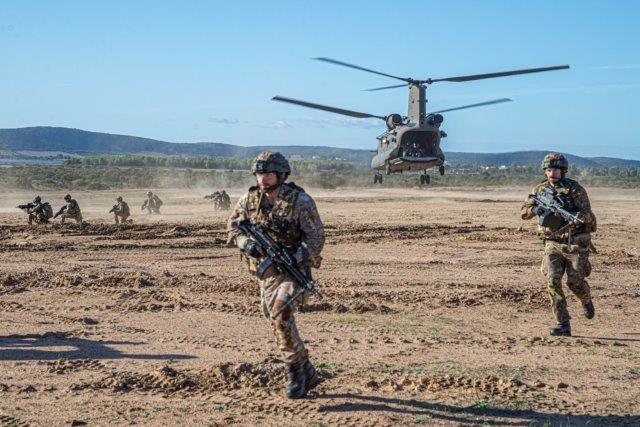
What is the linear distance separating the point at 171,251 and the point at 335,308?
26.1ft

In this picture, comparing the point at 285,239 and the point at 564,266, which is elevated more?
the point at 285,239

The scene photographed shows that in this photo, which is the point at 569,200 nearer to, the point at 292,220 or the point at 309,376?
the point at 292,220

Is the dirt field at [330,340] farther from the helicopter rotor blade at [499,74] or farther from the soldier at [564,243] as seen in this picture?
the helicopter rotor blade at [499,74]

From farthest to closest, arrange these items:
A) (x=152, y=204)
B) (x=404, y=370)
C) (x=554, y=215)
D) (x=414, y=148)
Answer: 1. (x=152, y=204)
2. (x=414, y=148)
3. (x=554, y=215)
4. (x=404, y=370)

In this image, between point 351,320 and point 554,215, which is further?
point 351,320

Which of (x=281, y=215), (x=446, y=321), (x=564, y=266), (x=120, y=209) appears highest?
(x=281, y=215)

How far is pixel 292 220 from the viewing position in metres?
7.23

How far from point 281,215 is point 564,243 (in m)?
4.12

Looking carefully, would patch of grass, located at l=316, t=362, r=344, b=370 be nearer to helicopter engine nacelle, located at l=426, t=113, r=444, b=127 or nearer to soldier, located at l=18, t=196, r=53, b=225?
soldier, located at l=18, t=196, r=53, b=225

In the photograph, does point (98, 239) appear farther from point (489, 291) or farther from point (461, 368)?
point (461, 368)

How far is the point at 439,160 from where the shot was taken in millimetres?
29469

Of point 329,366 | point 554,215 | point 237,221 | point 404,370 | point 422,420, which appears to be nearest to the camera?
point 422,420

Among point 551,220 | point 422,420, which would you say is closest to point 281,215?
point 422,420

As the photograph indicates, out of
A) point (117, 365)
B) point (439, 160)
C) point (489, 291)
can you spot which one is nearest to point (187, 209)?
point (439, 160)
